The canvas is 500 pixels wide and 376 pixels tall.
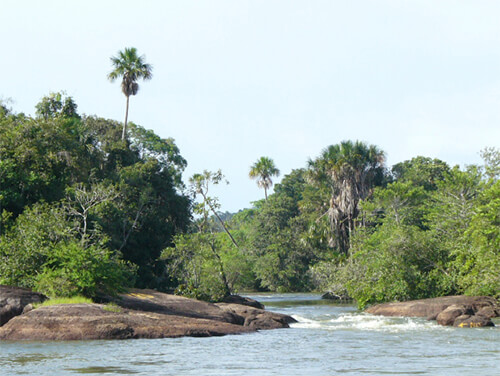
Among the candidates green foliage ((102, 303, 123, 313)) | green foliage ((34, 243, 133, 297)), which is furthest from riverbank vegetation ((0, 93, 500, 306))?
green foliage ((102, 303, 123, 313))

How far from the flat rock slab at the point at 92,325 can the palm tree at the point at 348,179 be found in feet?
110

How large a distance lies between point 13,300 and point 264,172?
58534mm

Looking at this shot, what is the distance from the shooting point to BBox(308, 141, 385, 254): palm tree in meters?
55.7

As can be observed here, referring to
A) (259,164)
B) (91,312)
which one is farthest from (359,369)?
(259,164)

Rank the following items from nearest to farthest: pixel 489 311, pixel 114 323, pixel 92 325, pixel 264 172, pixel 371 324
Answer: pixel 92 325, pixel 114 323, pixel 371 324, pixel 489 311, pixel 264 172

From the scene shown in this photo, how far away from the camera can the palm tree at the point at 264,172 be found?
3167 inches

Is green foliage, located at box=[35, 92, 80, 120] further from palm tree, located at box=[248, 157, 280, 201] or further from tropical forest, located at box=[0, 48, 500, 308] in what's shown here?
palm tree, located at box=[248, 157, 280, 201]

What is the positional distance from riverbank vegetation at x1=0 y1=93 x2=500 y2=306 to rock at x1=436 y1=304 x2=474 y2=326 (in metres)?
2.81

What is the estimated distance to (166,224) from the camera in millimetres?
44312

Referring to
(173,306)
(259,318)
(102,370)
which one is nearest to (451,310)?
(259,318)

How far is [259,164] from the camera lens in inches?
3172

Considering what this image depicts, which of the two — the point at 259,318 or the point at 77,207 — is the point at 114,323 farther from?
the point at 77,207

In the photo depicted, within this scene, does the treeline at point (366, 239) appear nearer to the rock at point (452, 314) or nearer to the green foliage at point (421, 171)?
the green foliage at point (421, 171)

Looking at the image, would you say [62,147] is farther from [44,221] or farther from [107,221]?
[44,221]
